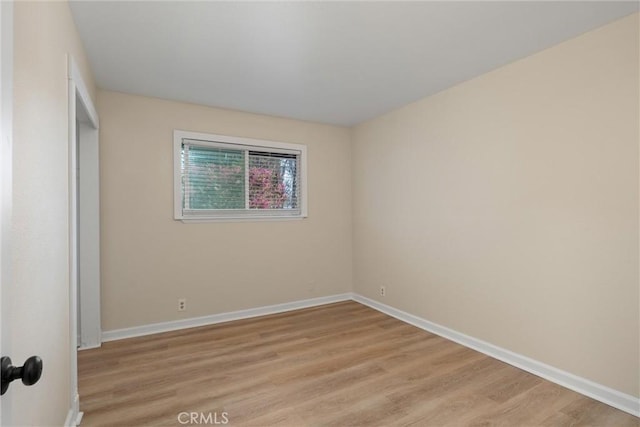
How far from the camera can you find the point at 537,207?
2.33 metres

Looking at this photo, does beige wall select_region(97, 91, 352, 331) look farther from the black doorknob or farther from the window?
the black doorknob

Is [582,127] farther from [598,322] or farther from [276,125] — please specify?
[276,125]

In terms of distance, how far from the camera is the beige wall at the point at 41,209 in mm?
1074

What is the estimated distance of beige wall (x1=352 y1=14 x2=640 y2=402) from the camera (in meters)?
1.93

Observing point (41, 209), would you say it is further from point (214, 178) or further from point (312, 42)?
point (214, 178)

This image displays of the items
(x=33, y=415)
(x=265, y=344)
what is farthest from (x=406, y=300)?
(x=33, y=415)

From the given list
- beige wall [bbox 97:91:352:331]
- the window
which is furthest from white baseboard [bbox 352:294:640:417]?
the window

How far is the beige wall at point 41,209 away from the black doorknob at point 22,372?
0.39m

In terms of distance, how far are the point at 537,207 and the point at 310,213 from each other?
2.48 metres

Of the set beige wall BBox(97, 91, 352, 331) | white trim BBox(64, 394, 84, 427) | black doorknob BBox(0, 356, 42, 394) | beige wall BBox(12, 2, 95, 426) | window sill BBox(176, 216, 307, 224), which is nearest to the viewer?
black doorknob BBox(0, 356, 42, 394)

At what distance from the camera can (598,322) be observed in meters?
2.03

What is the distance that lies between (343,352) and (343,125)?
291 cm

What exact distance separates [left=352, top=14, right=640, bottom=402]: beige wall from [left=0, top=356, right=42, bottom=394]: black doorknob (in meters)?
2.80

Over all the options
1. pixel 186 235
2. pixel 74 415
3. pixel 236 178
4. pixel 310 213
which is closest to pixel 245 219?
pixel 236 178
